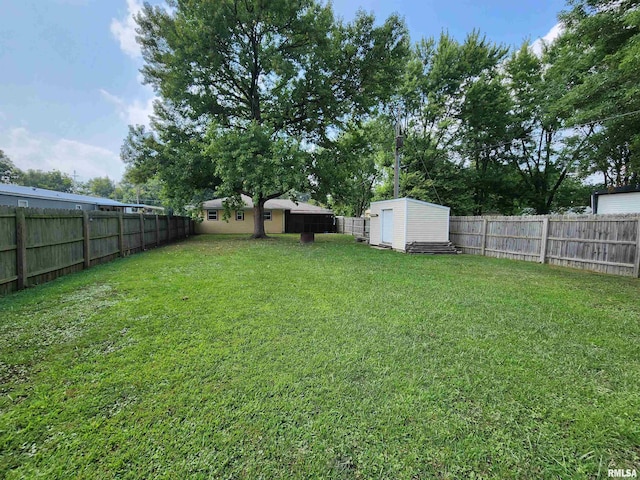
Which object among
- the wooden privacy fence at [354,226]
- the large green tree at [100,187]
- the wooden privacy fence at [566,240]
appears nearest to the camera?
the wooden privacy fence at [566,240]

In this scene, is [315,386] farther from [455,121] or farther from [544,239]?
[455,121]

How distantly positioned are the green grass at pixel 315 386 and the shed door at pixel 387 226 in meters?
7.92

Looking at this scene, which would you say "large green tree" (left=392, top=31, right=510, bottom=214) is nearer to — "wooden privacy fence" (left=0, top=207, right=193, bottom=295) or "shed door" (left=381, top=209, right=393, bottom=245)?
"shed door" (left=381, top=209, right=393, bottom=245)

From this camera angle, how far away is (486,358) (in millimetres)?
2779

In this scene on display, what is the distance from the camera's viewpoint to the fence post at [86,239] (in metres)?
6.75

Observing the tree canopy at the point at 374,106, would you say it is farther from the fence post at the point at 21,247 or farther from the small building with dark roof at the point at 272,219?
the fence post at the point at 21,247

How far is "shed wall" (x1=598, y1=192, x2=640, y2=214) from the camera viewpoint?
32.0ft

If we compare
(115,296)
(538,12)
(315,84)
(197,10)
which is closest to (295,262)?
(115,296)

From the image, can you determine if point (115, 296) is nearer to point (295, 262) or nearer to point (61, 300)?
point (61, 300)

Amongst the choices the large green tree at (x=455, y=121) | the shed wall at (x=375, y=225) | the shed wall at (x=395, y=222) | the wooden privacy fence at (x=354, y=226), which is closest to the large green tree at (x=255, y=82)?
the shed wall at (x=375, y=225)

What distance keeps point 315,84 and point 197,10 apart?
214 inches

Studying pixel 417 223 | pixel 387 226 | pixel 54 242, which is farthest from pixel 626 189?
pixel 54 242

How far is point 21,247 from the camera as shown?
4852 mm

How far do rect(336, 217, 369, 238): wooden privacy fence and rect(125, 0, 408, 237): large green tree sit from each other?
18.5 ft
